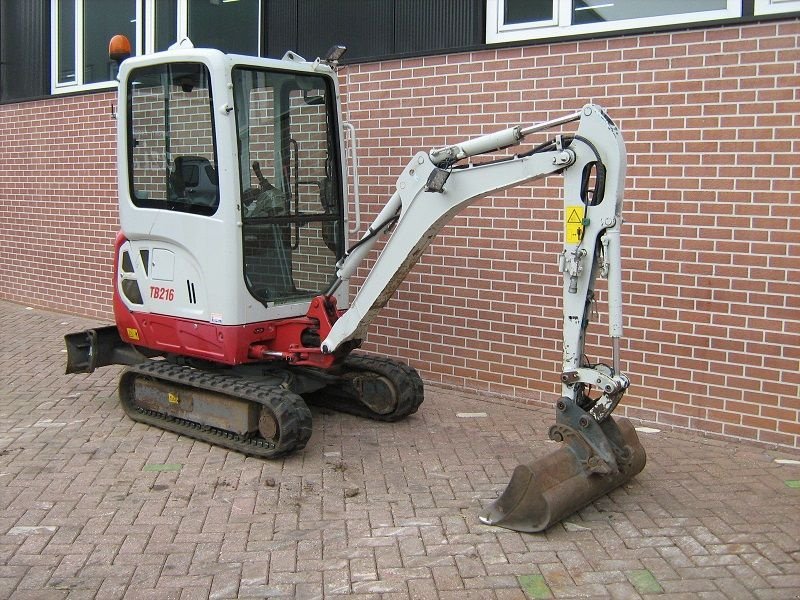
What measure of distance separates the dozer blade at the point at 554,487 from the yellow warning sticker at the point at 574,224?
108cm

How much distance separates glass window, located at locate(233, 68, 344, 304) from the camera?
19.9 ft

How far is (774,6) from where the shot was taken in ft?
19.4

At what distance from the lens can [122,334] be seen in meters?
6.97

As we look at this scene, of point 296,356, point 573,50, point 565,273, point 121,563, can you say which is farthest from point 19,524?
point 573,50

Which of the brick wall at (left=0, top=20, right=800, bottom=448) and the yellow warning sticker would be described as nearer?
the yellow warning sticker

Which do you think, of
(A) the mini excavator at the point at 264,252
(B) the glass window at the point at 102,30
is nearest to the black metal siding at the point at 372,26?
(A) the mini excavator at the point at 264,252

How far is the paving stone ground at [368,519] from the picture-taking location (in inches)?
166

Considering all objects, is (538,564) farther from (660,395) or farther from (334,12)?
(334,12)

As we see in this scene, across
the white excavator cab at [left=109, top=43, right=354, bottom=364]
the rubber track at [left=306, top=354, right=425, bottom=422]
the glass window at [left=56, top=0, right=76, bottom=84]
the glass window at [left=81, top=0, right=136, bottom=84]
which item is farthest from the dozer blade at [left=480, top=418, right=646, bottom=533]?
the glass window at [left=56, top=0, right=76, bottom=84]

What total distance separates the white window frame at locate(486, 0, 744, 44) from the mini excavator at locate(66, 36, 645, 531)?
1.29 metres

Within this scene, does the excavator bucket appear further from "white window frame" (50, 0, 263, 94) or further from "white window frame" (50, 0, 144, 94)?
"white window frame" (50, 0, 144, 94)

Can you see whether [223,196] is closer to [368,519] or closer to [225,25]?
[368,519]

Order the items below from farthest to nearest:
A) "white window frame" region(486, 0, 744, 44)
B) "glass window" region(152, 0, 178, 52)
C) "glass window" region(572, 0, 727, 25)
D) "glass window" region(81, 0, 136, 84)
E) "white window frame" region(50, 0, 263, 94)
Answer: "glass window" region(81, 0, 136, 84) → "glass window" region(152, 0, 178, 52) → "white window frame" region(50, 0, 263, 94) → "glass window" region(572, 0, 727, 25) → "white window frame" region(486, 0, 744, 44)

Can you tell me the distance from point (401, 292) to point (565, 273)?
130 inches
